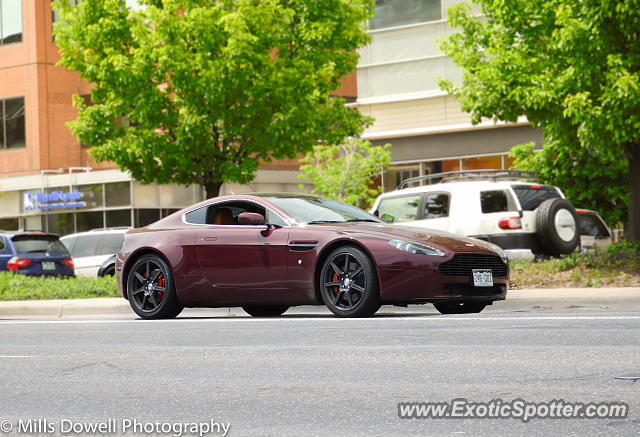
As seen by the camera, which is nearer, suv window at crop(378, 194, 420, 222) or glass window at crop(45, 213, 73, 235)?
suv window at crop(378, 194, 420, 222)

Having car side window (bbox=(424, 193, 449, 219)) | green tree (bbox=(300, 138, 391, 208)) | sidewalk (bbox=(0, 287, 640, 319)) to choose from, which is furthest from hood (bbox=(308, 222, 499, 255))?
green tree (bbox=(300, 138, 391, 208))

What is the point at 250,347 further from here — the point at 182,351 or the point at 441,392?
the point at 441,392

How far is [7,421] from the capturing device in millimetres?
6133

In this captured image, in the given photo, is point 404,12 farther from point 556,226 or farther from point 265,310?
point 265,310

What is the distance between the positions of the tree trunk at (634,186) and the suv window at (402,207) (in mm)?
3732

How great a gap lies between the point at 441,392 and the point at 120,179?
108 feet

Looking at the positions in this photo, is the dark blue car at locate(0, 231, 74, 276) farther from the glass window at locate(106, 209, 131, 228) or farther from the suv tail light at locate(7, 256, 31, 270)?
the glass window at locate(106, 209, 131, 228)

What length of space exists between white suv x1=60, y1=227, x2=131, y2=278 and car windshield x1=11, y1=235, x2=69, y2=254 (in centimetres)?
204

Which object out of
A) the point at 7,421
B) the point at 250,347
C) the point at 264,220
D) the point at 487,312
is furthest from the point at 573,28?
the point at 7,421

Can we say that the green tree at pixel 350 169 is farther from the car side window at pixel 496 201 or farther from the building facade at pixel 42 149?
the car side window at pixel 496 201

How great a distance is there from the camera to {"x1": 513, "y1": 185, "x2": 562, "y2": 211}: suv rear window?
18188 mm

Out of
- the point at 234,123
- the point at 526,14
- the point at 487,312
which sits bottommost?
the point at 487,312

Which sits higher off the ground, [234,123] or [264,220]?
[234,123]

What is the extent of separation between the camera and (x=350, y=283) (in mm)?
11305
